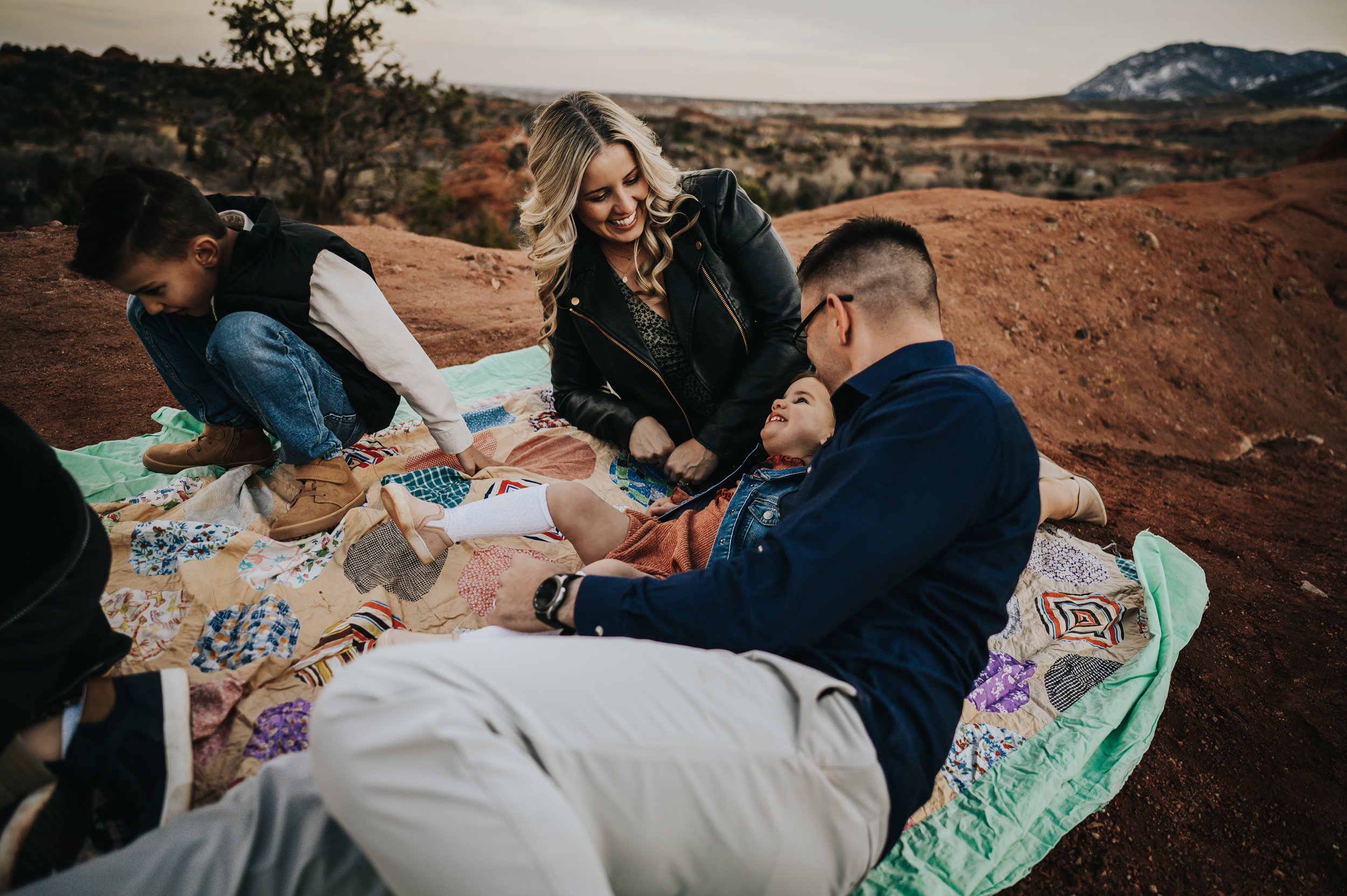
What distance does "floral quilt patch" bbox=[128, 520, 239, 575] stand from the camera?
2271mm

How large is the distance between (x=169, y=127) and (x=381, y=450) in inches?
947

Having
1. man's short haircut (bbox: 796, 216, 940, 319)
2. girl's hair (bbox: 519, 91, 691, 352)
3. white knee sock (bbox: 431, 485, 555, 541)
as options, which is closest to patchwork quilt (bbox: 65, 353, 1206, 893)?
white knee sock (bbox: 431, 485, 555, 541)

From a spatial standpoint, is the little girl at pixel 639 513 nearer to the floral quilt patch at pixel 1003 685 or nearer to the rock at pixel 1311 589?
the floral quilt patch at pixel 1003 685

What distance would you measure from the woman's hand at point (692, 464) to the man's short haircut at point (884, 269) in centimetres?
119

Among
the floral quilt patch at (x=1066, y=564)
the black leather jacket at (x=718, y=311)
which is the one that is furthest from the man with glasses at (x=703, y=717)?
the floral quilt patch at (x=1066, y=564)

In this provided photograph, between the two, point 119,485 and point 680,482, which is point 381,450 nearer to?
point 119,485

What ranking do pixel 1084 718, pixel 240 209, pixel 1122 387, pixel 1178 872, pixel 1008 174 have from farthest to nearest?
pixel 1008 174, pixel 1122 387, pixel 240 209, pixel 1084 718, pixel 1178 872

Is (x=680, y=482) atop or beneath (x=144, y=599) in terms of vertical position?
atop

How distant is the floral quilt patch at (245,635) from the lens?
202cm

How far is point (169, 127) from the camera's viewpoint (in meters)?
20.2

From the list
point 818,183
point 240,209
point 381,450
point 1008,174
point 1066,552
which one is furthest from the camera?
point 1008,174

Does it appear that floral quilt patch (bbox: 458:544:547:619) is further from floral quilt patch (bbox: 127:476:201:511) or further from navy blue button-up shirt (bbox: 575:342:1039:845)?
floral quilt patch (bbox: 127:476:201:511)

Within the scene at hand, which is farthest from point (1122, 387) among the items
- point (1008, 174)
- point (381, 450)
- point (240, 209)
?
point (1008, 174)

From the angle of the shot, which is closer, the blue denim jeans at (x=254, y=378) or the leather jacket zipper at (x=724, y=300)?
the blue denim jeans at (x=254, y=378)
